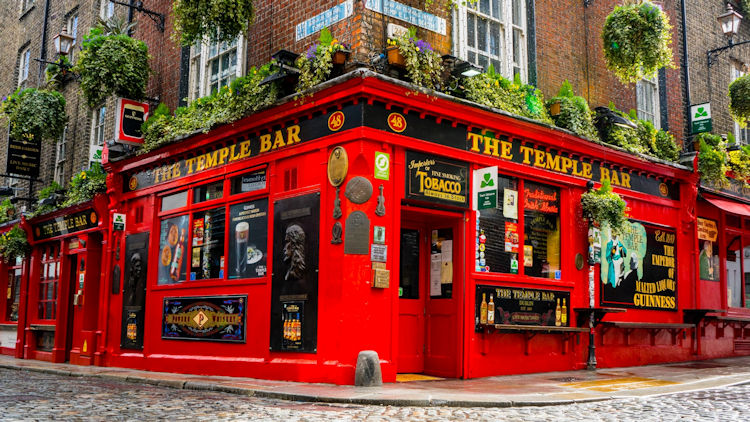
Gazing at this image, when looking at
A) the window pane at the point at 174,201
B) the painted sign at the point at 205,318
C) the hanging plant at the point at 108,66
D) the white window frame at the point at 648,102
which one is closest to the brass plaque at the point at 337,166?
the painted sign at the point at 205,318

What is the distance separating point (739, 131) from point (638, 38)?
7.59m

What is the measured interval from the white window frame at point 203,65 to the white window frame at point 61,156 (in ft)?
22.4

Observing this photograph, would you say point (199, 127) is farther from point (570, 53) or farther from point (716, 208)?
point (716, 208)

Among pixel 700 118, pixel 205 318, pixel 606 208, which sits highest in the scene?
pixel 700 118

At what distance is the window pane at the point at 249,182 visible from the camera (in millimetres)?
11615

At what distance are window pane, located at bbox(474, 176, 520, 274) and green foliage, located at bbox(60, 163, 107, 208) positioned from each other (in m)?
8.92

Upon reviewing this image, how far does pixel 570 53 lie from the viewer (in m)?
13.9

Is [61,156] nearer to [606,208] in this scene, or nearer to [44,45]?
[44,45]

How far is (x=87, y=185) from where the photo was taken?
16.2 metres

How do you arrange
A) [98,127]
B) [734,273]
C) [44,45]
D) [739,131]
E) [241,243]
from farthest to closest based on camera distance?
[44,45] → [739,131] → [98,127] → [734,273] → [241,243]

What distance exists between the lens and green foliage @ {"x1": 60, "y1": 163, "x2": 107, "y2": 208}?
51.9ft

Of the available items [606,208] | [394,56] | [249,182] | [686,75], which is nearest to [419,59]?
[394,56]

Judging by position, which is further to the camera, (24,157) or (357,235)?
(24,157)

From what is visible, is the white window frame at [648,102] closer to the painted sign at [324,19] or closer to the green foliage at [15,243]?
the painted sign at [324,19]
